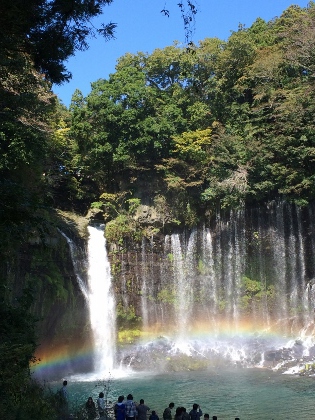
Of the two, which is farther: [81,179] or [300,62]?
[81,179]

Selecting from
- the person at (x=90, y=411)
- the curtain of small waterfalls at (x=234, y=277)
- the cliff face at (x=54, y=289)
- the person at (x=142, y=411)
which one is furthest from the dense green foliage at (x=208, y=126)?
the person at (x=142, y=411)

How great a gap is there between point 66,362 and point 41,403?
40.1ft

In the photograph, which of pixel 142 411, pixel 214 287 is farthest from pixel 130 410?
pixel 214 287

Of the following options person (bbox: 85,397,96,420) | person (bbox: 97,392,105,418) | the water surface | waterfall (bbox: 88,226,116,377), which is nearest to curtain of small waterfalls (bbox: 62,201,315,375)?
waterfall (bbox: 88,226,116,377)

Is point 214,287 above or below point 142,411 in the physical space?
above

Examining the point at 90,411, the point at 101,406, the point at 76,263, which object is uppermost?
the point at 76,263

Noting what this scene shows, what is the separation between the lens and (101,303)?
23.1 m

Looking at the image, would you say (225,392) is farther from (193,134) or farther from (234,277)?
(193,134)

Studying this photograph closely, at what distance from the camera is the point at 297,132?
23312 mm

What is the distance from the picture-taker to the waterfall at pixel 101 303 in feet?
74.4

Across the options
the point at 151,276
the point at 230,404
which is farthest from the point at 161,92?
the point at 230,404

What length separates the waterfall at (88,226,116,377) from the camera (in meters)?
22.7

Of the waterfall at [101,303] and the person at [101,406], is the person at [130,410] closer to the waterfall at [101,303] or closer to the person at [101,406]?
the person at [101,406]

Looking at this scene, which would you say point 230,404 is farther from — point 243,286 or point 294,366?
point 243,286
